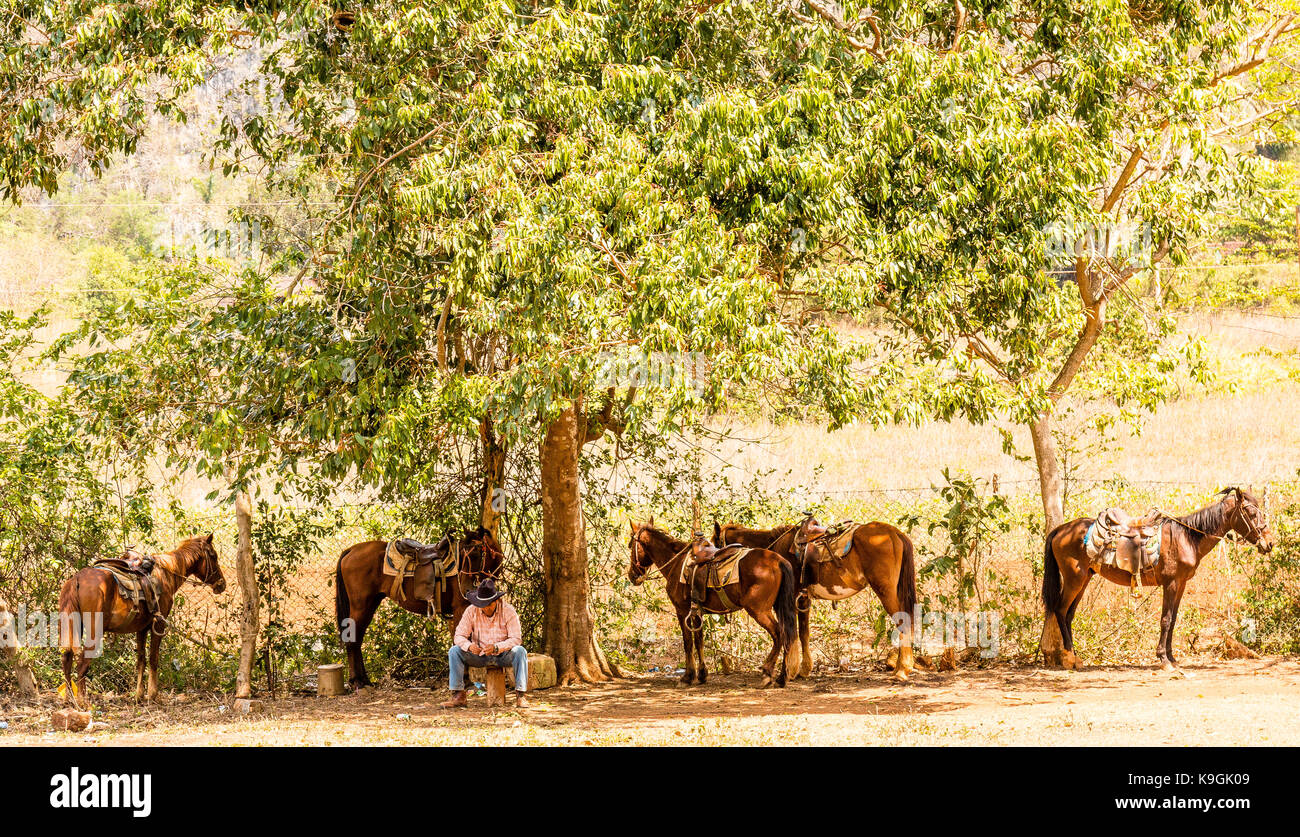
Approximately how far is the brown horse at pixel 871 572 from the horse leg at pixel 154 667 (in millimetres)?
6518

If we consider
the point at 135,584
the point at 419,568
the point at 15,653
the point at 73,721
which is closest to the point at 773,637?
the point at 419,568

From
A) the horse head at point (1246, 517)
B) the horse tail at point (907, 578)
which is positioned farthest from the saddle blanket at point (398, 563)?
the horse head at point (1246, 517)

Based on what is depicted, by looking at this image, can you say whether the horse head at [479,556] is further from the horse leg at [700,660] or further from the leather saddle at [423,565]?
the horse leg at [700,660]

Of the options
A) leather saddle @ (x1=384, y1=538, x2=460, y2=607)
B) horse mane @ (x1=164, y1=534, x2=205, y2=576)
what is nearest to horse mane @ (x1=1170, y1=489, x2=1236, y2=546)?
leather saddle @ (x1=384, y1=538, x2=460, y2=607)

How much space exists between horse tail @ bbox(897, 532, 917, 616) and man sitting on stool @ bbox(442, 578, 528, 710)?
13.4 ft

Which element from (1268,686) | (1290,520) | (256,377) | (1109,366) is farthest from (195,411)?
(1290,520)

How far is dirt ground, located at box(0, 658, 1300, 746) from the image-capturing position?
29.0 feet

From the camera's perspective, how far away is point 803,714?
33.9 feet

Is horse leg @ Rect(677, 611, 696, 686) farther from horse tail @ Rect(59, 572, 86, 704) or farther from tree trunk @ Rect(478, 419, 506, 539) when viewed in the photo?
horse tail @ Rect(59, 572, 86, 704)

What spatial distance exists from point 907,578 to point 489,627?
4.38 metres

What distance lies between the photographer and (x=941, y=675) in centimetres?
1239

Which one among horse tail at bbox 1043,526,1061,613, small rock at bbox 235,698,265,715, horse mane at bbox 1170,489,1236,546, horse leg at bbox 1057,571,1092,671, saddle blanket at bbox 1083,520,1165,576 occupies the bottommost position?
small rock at bbox 235,698,265,715

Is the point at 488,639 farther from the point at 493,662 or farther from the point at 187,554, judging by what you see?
the point at 187,554

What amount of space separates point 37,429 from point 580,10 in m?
6.77
